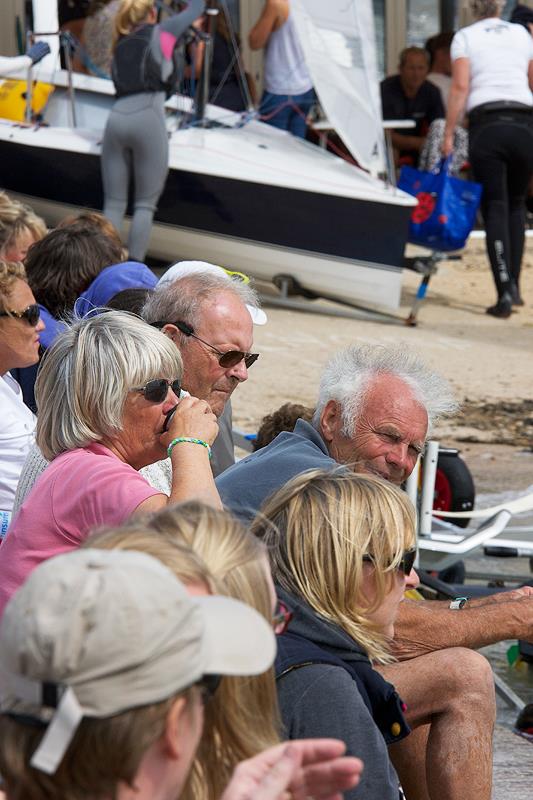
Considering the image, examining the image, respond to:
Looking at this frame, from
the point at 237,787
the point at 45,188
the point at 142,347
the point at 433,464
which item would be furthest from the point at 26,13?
the point at 237,787

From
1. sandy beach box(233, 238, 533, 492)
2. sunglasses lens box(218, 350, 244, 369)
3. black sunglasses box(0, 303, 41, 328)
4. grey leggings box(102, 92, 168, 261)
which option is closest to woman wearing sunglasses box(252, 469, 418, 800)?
sunglasses lens box(218, 350, 244, 369)

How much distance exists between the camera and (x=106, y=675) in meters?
1.43

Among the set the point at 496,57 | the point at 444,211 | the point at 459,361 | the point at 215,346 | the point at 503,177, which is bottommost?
the point at 459,361

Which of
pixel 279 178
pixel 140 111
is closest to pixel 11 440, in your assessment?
pixel 140 111

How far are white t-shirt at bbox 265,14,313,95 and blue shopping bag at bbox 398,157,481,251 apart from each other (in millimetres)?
1580

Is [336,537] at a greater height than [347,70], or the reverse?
[336,537]

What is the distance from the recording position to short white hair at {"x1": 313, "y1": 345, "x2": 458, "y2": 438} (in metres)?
3.50

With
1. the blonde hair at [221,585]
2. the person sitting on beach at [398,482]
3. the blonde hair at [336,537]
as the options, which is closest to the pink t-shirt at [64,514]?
the blonde hair at [336,537]

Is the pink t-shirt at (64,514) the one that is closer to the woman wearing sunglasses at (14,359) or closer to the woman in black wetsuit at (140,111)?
the woman wearing sunglasses at (14,359)

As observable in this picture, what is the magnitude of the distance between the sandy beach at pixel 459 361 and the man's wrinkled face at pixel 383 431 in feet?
10.1

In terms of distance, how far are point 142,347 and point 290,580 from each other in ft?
2.42

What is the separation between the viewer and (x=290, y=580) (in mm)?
2369

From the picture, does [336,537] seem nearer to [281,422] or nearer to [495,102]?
[281,422]

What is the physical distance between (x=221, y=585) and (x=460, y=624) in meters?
1.53
